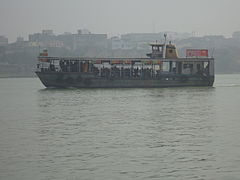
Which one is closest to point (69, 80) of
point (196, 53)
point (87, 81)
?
point (87, 81)

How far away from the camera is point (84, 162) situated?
19906 millimetres

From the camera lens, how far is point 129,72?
67.1 metres

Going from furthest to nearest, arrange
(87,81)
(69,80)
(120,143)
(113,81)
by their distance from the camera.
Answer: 1. (113,81)
2. (87,81)
3. (69,80)
4. (120,143)

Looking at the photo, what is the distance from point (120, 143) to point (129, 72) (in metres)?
43.6

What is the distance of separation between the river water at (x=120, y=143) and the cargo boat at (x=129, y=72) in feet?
74.7

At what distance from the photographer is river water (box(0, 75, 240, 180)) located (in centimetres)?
1856

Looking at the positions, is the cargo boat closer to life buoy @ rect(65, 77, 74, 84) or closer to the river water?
life buoy @ rect(65, 77, 74, 84)

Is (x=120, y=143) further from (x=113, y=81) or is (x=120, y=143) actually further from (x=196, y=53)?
(x=196, y=53)

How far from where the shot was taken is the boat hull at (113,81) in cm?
6350

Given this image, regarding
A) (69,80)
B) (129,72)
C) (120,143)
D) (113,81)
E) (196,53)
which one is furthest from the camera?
(196,53)

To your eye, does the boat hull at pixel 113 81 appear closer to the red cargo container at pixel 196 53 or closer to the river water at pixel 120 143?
the red cargo container at pixel 196 53

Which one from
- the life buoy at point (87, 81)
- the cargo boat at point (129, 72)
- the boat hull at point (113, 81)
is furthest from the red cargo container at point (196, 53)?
the life buoy at point (87, 81)

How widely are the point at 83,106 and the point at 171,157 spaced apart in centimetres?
2289

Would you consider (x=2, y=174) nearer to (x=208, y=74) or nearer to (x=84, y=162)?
(x=84, y=162)
